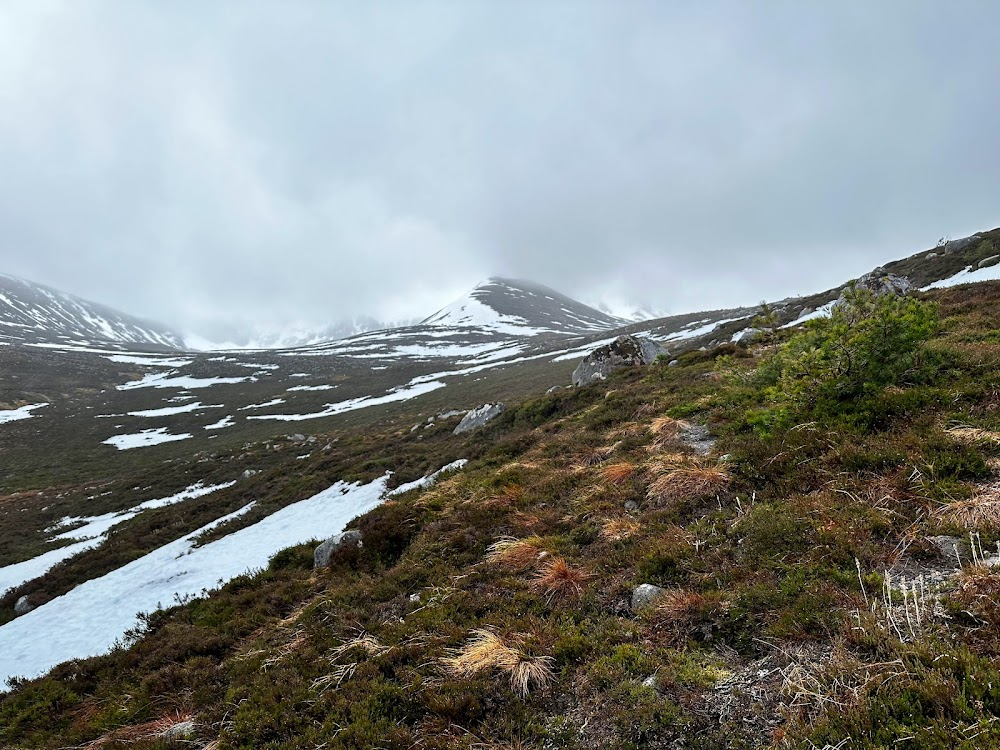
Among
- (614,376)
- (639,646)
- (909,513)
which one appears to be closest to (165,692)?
(639,646)

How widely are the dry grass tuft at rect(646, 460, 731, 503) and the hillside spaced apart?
0.16 ft

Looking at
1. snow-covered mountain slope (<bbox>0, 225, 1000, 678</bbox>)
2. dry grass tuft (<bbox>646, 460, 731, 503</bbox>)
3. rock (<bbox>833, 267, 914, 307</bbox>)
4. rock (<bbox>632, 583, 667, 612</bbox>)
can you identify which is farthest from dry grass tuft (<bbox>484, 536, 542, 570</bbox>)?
rock (<bbox>833, 267, 914, 307</bbox>)

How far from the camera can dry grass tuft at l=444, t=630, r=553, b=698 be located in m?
4.85

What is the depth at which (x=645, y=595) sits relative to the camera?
18.6ft

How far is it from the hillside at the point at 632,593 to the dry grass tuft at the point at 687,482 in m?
0.05

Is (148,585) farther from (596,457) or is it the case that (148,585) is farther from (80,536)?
(596,457)

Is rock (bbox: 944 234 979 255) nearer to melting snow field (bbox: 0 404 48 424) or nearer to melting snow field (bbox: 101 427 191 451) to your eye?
melting snow field (bbox: 101 427 191 451)

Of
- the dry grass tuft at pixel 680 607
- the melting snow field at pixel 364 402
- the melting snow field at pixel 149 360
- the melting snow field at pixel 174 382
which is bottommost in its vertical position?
the dry grass tuft at pixel 680 607

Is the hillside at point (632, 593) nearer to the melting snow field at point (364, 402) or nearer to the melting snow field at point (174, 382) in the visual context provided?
the melting snow field at point (364, 402)

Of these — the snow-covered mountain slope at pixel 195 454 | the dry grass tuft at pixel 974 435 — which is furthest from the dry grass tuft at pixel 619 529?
the snow-covered mountain slope at pixel 195 454

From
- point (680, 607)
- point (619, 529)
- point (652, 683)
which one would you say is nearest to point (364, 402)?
point (619, 529)

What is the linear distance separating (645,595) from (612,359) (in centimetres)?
2307

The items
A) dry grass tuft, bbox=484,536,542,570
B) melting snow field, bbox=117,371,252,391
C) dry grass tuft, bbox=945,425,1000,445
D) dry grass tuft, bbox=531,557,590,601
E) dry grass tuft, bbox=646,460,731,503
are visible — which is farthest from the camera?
melting snow field, bbox=117,371,252,391

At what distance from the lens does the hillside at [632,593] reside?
12.9ft
